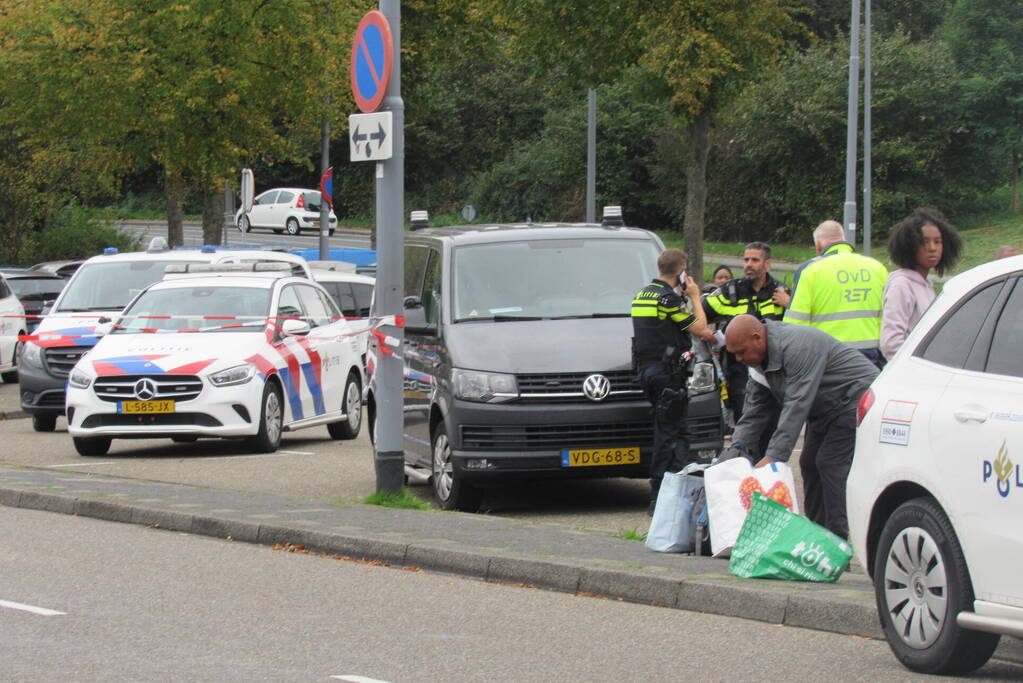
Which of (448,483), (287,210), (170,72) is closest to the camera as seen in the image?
(448,483)

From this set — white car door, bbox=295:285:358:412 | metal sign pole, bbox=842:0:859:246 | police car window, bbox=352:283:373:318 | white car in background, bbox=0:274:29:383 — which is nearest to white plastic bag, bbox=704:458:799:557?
white car door, bbox=295:285:358:412

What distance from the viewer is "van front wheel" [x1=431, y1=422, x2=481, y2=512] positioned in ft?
37.9

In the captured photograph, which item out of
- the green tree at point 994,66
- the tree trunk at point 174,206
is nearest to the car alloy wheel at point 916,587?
the tree trunk at point 174,206

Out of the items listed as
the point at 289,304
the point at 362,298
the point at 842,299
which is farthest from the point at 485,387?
the point at 362,298

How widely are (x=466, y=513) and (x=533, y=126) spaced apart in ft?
207

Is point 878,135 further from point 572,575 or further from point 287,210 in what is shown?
point 572,575

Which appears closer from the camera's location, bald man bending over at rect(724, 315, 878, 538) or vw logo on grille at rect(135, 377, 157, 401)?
bald man bending over at rect(724, 315, 878, 538)

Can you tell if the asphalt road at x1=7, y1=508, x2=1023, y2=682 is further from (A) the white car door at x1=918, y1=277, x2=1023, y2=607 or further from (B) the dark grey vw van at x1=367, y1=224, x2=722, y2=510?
(B) the dark grey vw van at x1=367, y1=224, x2=722, y2=510

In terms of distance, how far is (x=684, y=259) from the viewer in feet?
37.8

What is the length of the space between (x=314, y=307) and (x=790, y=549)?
10.3m

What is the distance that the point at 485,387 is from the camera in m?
11.3

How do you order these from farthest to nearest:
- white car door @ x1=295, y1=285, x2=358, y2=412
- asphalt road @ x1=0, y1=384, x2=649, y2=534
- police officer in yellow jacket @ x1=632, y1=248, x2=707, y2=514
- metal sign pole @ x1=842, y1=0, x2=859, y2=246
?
1. metal sign pole @ x1=842, y1=0, x2=859, y2=246
2. white car door @ x1=295, y1=285, x2=358, y2=412
3. asphalt road @ x1=0, y1=384, x2=649, y2=534
4. police officer in yellow jacket @ x1=632, y1=248, x2=707, y2=514

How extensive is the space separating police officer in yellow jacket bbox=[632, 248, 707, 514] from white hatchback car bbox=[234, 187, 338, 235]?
5633cm

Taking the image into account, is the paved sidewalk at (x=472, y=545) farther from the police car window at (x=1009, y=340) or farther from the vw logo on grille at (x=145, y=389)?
the vw logo on grille at (x=145, y=389)
